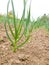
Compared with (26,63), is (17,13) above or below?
above

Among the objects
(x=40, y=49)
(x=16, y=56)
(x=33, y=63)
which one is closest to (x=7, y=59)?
(x=16, y=56)

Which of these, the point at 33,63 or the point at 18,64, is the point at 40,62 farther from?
the point at 18,64

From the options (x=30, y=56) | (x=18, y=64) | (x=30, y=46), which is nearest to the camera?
(x=18, y=64)

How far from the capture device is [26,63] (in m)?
1.68

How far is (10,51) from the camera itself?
1842mm

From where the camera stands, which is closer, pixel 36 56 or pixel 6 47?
pixel 36 56

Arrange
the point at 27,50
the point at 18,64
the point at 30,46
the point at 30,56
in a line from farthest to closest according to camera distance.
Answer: the point at 30,46, the point at 27,50, the point at 30,56, the point at 18,64

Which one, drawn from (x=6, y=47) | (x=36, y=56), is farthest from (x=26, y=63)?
(x=6, y=47)

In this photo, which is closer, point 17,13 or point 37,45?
point 17,13

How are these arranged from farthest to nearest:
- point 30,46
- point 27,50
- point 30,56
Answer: point 30,46 → point 27,50 → point 30,56

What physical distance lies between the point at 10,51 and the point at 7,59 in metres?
0.15

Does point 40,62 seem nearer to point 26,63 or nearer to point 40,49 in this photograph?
point 26,63

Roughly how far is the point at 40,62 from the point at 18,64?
177 mm

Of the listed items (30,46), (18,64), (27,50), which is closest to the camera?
(18,64)
